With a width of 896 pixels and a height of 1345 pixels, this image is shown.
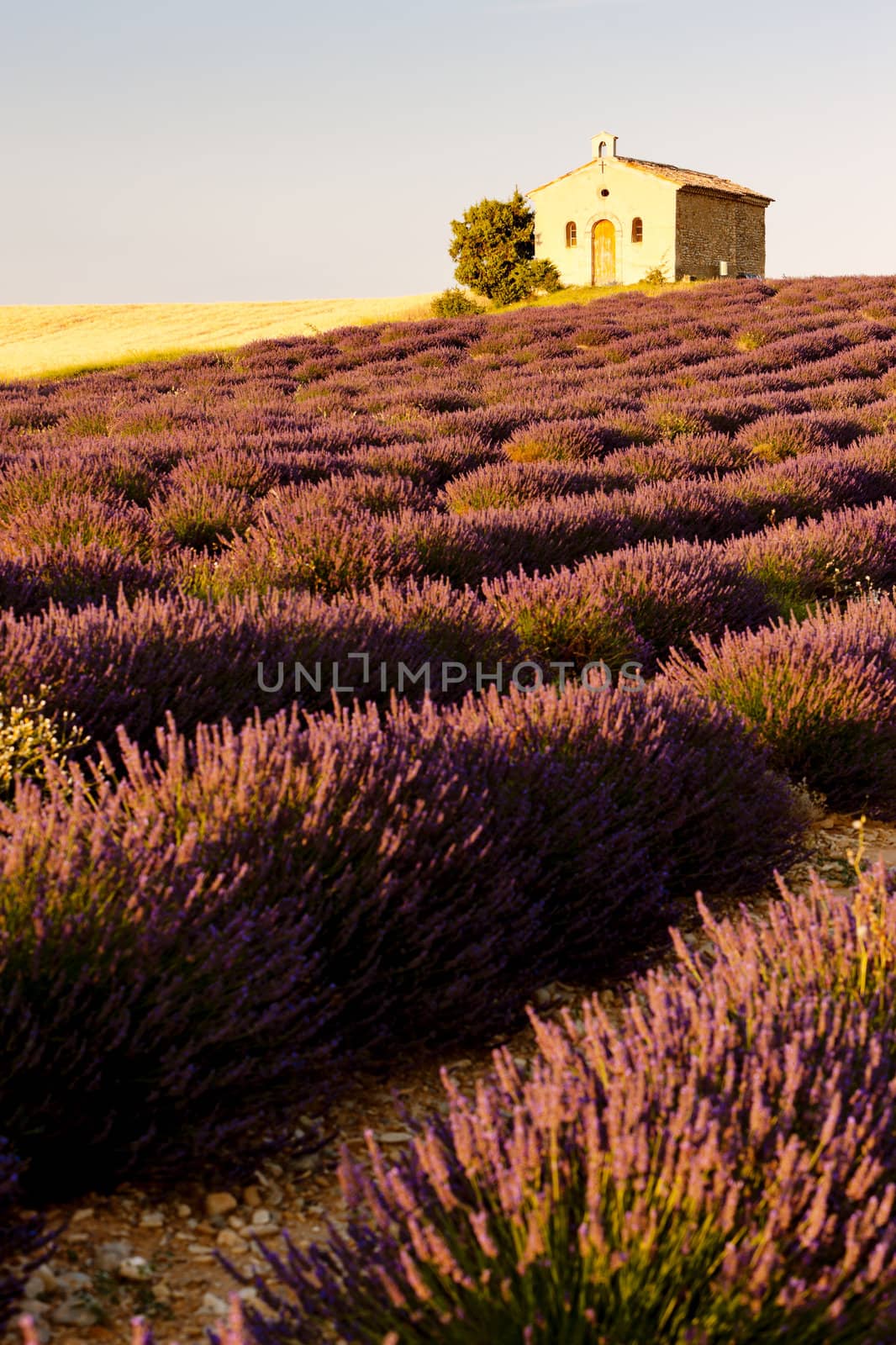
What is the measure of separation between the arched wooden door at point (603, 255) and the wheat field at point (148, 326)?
6.49 m

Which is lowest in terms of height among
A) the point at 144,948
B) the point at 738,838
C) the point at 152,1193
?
the point at 152,1193

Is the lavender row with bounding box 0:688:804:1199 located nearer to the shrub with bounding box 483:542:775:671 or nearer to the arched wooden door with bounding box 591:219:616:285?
the shrub with bounding box 483:542:775:671

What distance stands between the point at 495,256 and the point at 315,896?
4085 centimetres

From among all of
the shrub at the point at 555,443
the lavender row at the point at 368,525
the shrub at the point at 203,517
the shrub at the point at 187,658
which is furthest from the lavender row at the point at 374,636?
the shrub at the point at 555,443

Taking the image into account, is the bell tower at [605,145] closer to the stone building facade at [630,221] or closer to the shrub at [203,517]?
the stone building facade at [630,221]

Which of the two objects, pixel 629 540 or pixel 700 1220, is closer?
pixel 700 1220

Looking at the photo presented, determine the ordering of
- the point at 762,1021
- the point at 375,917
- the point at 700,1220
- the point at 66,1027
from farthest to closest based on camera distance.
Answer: the point at 375,917, the point at 66,1027, the point at 762,1021, the point at 700,1220

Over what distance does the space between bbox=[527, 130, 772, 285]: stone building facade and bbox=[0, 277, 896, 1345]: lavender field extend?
37225 mm

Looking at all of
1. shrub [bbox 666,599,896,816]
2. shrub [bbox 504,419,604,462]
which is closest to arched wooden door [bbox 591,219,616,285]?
shrub [bbox 504,419,604,462]

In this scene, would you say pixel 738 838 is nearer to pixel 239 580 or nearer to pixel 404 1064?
pixel 404 1064

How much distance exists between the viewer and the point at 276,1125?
2012 millimetres

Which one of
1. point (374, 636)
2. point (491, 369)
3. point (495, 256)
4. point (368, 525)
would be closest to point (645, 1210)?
point (374, 636)

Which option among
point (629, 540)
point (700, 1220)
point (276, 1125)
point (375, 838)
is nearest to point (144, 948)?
point (276, 1125)

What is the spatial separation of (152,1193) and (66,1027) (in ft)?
1.08
